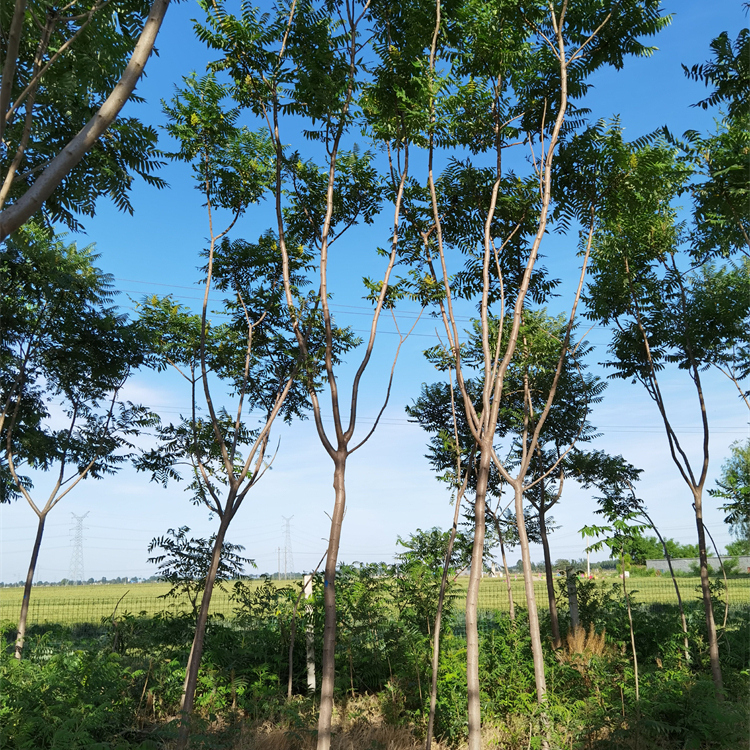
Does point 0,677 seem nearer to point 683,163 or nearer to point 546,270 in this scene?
point 546,270

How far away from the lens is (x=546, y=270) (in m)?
6.95

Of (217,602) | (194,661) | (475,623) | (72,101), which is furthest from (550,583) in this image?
(217,602)

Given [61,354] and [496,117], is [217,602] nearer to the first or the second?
[61,354]

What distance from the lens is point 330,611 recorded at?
15.4ft

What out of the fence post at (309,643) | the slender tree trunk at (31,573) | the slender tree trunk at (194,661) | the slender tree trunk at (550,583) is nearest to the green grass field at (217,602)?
the slender tree trunk at (31,573)

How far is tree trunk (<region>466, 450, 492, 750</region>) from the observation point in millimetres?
A: 4441

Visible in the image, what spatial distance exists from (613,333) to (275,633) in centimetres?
716

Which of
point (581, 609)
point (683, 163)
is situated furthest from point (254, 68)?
point (581, 609)

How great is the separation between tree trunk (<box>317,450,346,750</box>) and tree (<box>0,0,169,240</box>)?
10.1ft

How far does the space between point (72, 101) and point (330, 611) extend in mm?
4537

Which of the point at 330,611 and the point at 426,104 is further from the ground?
the point at 426,104

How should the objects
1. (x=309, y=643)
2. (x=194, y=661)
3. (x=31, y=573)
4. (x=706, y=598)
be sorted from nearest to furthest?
(x=194, y=661), (x=706, y=598), (x=309, y=643), (x=31, y=573)

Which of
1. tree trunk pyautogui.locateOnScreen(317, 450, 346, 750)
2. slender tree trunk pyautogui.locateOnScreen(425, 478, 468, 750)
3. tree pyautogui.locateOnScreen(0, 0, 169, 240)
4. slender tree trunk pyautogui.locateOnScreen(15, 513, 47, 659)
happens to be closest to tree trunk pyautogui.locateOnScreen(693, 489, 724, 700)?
slender tree trunk pyautogui.locateOnScreen(425, 478, 468, 750)

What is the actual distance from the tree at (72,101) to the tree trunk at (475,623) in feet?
12.7
